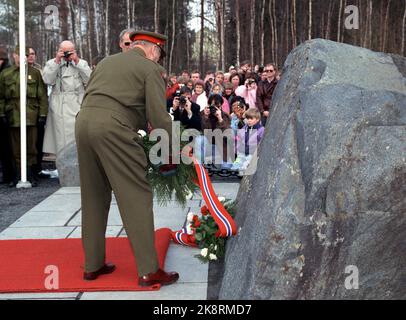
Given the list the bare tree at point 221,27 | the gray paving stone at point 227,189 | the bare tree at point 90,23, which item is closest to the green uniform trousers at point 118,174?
the gray paving stone at point 227,189

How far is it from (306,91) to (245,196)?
1.08 meters

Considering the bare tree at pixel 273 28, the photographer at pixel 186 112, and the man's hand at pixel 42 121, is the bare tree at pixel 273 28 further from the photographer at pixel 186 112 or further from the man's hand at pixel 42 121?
the man's hand at pixel 42 121

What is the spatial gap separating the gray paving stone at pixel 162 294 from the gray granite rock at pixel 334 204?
1.71 feet

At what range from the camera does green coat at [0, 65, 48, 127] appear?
871cm

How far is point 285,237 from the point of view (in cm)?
335

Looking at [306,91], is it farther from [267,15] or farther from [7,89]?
[267,15]

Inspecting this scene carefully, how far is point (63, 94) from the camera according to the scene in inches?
352

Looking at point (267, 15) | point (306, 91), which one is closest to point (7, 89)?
point (306, 91)

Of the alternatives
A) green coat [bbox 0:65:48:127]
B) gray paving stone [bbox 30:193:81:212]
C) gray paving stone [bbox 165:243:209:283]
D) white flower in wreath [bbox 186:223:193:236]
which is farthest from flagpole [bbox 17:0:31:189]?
white flower in wreath [bbox 186:223:193:236]

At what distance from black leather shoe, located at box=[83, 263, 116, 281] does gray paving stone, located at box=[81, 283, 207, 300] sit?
25cm

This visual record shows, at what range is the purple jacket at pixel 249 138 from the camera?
8.61m

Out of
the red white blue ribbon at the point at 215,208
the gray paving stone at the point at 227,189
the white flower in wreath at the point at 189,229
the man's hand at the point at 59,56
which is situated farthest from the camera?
the man's hand at the point at 59,56

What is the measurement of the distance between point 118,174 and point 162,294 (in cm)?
86
